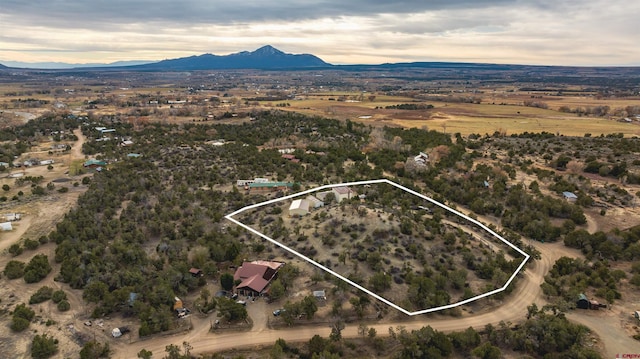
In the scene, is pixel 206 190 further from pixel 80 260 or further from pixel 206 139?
pixel 206 139

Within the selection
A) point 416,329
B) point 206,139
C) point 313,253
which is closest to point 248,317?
point 313,253

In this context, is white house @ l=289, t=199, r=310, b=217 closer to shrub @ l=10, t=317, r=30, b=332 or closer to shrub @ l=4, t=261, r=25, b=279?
shrub @ l=10, t=317, r=30, b=332

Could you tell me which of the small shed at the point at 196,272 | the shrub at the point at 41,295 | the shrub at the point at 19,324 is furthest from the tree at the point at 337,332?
the shrub at the point at 41,295

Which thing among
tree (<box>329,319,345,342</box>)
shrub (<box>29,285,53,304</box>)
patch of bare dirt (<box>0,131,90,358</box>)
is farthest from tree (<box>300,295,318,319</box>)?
shrub (<box>29,285,53,304</box>)

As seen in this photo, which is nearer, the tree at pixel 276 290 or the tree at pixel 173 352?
the tree at pixel 173 352

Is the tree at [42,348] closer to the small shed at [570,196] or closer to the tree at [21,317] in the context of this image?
the tree at [21,317]

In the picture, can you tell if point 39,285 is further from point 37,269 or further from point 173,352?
point 173,352

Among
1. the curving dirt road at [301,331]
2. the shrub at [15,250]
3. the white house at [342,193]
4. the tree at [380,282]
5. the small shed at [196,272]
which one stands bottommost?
the curving dirt road at [301,331]
